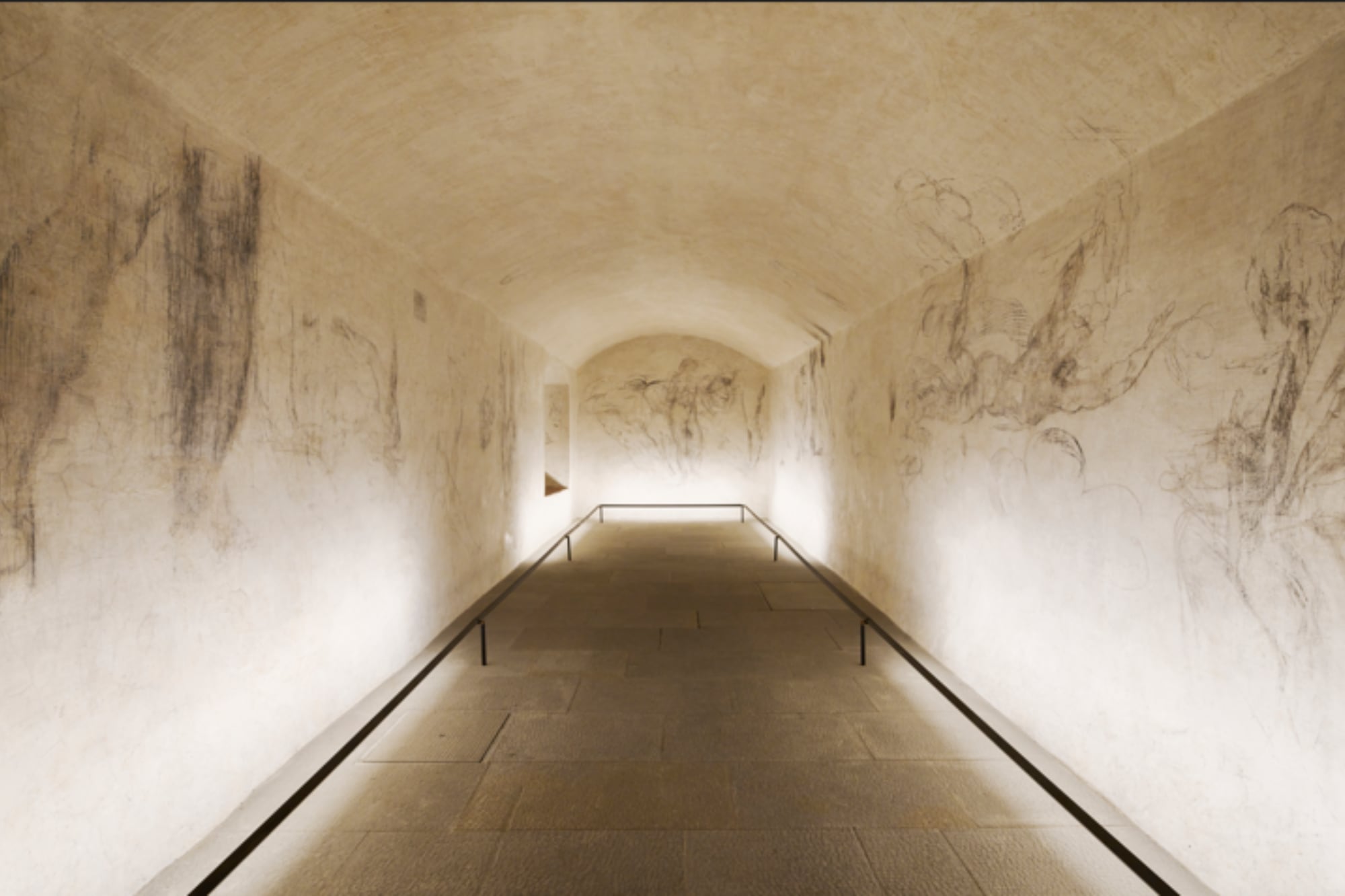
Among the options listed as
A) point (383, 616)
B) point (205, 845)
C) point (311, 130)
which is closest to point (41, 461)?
point (205, 845)

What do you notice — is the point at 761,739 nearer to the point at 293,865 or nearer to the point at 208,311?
the point at 293,865

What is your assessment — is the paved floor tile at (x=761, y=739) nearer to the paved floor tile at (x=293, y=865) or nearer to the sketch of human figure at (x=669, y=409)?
the paved floor tile at (x=293, y=865)

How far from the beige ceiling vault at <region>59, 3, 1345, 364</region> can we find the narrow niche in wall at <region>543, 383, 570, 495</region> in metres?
7.28

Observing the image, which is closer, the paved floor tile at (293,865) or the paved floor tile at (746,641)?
the paved floor tile at (293,865)

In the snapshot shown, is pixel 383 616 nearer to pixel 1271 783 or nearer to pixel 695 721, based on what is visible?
pixel 695 721

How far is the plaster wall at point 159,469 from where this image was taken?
2178 millimetres

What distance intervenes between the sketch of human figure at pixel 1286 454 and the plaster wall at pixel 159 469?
436 centimetres

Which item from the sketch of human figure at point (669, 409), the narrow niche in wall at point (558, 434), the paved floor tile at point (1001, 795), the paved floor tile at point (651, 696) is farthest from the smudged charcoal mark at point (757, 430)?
the paved floor tile at point (1001, 795)

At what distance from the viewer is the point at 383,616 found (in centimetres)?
477

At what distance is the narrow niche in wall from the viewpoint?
13062mm

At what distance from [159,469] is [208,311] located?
794 millimetres

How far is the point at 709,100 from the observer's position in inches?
149

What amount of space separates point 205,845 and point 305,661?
1.02 metres

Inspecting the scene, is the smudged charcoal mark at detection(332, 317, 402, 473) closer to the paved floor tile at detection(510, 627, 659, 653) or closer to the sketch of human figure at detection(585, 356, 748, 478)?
the paved floor tile at detection(510, 627, 659, 653)
